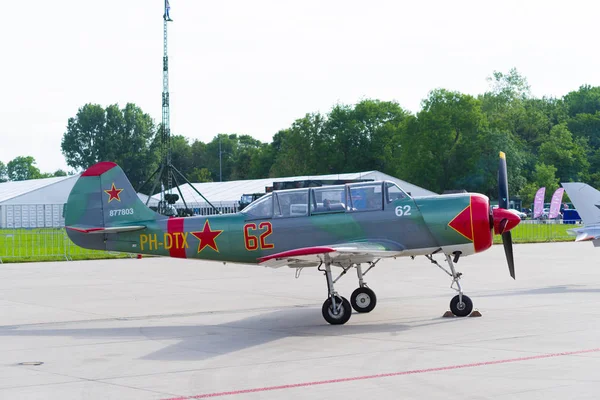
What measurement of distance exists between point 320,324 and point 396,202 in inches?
97.6

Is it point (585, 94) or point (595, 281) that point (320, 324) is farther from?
point (585, 94)

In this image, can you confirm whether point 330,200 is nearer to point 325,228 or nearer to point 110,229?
point 325,228

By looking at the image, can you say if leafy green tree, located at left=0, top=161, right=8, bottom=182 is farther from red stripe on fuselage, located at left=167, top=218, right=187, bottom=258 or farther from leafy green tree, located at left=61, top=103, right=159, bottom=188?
red stripe on fuselage, located at left=167, top=218, right=187, bottom=258

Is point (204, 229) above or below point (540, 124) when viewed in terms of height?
below

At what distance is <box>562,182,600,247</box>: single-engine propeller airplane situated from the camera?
18125 millimetres

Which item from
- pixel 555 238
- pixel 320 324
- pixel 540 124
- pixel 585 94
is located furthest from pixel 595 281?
pixel 585 94

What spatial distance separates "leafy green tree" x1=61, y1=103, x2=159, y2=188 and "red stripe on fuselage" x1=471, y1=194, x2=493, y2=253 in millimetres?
106038

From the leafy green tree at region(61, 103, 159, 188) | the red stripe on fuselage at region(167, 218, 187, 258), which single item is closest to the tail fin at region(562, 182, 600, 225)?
the red stripe on fuselage at region(167, 218, 187, 258)

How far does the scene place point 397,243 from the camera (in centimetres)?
1330

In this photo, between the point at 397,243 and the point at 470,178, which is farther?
the point at 470,178

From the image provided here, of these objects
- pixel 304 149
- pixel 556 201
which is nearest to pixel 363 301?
pixel 556 201

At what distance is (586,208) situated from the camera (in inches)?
730

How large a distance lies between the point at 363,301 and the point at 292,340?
10.6 feet

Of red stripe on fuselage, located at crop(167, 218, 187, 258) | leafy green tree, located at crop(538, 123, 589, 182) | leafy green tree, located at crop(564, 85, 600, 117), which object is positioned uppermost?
leafy green tree, located at crop(564, 85, 600, 117)
